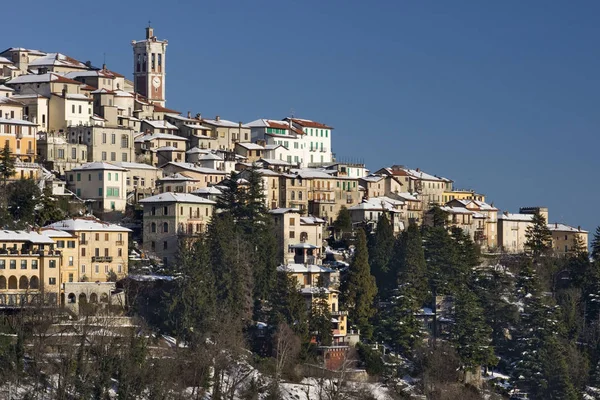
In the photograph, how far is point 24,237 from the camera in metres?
93.0

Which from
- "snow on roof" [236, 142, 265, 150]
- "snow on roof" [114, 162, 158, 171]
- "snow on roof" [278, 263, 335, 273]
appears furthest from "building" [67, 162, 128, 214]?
"snow on roof" [236, 142, 265, 150]

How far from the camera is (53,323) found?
87.4m

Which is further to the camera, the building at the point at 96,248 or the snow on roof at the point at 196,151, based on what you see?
the snow on roof at the point at 196,151

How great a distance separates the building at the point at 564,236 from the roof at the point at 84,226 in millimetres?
40462

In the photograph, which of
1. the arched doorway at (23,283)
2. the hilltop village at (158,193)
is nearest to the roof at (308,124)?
the hilltop village at (158,193)

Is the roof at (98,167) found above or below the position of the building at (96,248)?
above

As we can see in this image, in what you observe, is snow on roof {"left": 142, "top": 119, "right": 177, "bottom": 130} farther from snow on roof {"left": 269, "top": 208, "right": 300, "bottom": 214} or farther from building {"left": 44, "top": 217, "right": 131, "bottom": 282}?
building {"left": 44, "top": 217, "right": 131, "bottom": 282}

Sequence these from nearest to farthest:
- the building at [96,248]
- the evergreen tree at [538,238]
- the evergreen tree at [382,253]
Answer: the building at [96,248] → the evergreen tree at [382,253] → the evergreen tree at [538,238]

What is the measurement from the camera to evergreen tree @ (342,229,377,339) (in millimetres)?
99938

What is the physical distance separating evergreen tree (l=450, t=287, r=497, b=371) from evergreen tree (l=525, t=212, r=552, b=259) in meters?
19.4

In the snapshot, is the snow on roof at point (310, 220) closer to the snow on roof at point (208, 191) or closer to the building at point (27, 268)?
the snow on roof at point (208, 191)

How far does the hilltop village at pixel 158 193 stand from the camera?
96000mm

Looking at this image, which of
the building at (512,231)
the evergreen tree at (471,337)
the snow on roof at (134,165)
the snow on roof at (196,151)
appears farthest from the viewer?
the building at (512,231)

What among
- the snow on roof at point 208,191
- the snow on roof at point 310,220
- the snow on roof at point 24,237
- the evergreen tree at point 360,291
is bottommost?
the evergreen tree at point 360,291
